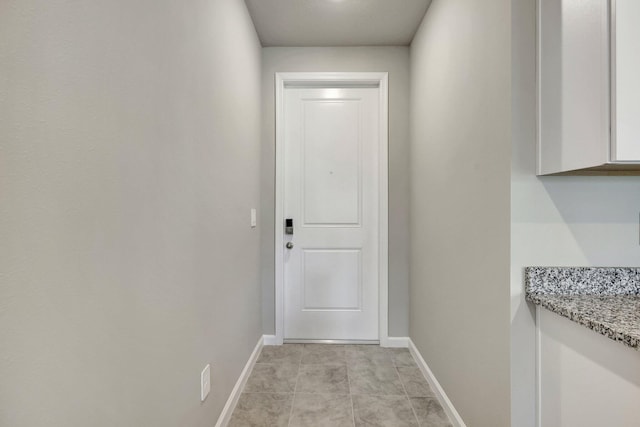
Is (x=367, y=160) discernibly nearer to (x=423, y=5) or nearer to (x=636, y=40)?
(x=423, y=5)

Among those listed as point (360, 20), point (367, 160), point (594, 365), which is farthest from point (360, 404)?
point (360, 20)

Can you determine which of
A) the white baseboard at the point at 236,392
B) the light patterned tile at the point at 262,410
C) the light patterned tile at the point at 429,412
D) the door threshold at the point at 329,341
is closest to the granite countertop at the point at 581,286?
the light patterned tile at the point at 429,412

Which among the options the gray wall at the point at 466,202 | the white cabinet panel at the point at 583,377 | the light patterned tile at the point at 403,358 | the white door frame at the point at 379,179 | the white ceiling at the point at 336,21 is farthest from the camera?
the white door frame at the point at 379,179

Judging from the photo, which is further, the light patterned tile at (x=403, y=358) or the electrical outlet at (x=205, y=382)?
the light patterned tile at (x=403, y=358)

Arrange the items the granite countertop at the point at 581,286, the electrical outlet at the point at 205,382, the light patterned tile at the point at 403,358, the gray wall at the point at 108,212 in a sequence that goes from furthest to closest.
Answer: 1. the light patterned tile at the point at 403,358
2. the electrical outlet at the point at 205,382
3. the granite countertop at the point at 581,286
4. the gray wall at the point at 108,212

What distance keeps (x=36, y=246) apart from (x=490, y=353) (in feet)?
4.97

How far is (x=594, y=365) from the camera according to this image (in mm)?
939

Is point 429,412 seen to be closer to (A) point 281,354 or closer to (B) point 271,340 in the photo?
(A) point 281,354

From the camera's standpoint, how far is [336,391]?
199 cm

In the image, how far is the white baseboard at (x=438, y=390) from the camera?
1.65 m

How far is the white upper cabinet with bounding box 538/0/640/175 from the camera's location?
86 cm

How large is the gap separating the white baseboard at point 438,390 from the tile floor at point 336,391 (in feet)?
0.12

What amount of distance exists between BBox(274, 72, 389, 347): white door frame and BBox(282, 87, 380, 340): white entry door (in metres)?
0.05

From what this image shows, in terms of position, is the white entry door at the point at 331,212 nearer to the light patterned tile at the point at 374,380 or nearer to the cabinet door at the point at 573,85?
the light patterned tile at the point at 374,380
